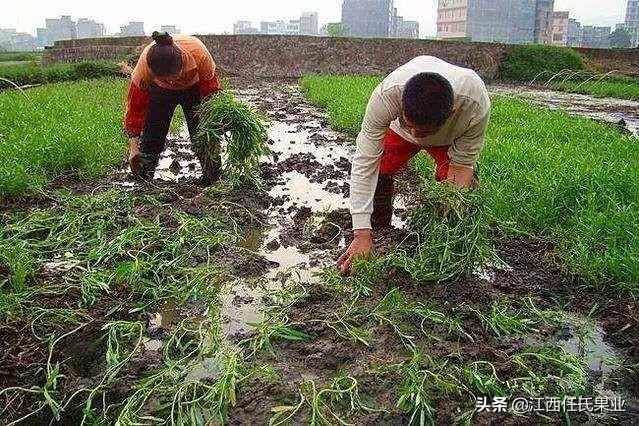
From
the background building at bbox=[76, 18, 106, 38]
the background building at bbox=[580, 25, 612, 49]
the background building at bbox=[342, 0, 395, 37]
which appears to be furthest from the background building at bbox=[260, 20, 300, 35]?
the background building at bbox=[580, 25, 612, 49]

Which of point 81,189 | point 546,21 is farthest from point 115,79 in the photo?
point 546,21

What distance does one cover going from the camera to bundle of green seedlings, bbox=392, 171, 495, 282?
3.04m

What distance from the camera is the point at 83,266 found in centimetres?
352

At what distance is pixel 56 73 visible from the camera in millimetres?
16094

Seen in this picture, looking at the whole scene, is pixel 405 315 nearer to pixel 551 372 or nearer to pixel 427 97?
pixel 551 372

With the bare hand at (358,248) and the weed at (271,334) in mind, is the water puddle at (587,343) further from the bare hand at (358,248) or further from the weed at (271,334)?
the weed at (271,334)

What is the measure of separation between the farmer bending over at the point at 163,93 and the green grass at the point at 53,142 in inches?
30.5

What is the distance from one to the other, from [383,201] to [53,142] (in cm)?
367

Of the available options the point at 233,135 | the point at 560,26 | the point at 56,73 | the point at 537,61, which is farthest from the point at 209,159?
the point at 560,26

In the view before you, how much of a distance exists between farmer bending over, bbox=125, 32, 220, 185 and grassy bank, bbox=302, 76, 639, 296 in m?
2.33

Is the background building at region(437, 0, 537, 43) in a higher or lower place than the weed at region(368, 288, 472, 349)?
higher

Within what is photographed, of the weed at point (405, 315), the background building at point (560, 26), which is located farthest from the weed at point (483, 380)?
the background building at point (560, 26)

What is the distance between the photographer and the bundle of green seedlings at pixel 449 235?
3.04m

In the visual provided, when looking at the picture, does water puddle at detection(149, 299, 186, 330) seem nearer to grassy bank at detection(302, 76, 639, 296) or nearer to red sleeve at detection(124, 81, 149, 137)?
grassy bank at detection(302, 76, 639, 296)
